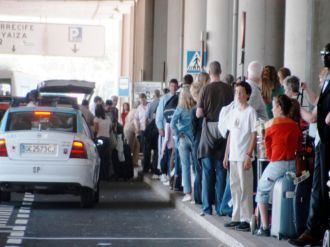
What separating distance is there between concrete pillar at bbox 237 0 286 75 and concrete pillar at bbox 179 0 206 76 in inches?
284

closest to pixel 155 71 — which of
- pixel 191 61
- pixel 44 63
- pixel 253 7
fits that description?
pixel 191 61

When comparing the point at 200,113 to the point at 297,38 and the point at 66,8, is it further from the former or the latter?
the point at 66,8

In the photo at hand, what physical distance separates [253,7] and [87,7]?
31886 millimetres

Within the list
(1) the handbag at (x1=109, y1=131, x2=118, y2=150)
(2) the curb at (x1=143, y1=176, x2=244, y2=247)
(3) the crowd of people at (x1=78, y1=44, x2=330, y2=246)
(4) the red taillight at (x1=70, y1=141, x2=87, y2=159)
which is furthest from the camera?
(1) the handbag at (x1=109, y1=131, x2=118, y2=150)

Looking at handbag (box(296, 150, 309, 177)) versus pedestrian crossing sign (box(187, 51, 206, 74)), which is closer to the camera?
handbag (box(296, 150, 309, 177))

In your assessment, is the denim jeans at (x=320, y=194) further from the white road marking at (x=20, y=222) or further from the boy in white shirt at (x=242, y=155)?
the white road marking at (x=20, y=222)

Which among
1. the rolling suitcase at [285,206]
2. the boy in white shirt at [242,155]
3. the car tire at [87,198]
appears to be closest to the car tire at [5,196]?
the car tire at [87,198]

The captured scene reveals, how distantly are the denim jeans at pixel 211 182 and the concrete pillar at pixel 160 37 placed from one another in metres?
26.7

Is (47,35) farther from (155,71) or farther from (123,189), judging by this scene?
(123,189)

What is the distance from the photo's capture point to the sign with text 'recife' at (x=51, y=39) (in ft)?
167

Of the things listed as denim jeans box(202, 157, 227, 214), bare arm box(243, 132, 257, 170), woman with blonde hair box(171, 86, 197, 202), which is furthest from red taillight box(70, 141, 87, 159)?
bare arm box(243, 132, 257, 170)

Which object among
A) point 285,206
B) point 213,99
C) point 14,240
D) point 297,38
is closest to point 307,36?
point 297,38

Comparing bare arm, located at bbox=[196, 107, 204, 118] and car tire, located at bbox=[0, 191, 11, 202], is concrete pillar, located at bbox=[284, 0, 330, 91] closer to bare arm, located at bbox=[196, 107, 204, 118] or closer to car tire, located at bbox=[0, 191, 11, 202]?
bare arm, located at bbox=[196, 107, 204, 118]

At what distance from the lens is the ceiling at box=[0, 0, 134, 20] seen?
171 ft
